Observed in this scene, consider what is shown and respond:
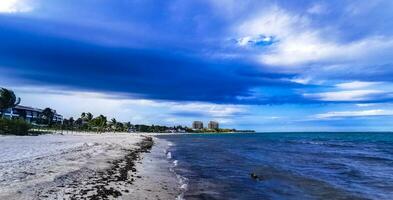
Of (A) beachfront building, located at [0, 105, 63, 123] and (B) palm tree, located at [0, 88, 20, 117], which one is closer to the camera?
(B) palm tree, located at [0, 88, 20, 117]

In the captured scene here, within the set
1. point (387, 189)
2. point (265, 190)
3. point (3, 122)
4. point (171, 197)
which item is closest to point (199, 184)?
point (265, 190)

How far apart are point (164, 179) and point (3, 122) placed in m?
66.2

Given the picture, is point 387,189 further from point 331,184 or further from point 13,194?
point 13,194

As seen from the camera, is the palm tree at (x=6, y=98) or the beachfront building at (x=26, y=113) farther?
the beachfront building at (x=26, y=113)

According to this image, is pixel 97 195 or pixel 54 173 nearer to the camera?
pixel 97 195

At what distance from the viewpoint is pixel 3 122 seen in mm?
79938

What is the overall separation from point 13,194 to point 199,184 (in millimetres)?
12687

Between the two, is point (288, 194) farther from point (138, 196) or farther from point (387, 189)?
point (138, 196)

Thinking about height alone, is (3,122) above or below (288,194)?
above

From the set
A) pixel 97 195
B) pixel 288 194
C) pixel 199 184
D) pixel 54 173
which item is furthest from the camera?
pixel 199 184

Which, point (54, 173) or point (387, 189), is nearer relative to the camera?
point (54, 173)

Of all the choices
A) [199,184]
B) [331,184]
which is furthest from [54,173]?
[331,184]

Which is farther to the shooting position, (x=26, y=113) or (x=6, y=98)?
(x=26, y=113)

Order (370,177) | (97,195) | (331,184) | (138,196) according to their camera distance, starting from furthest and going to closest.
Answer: (370,177) < (331,184) < (138,196) < (97,195)
